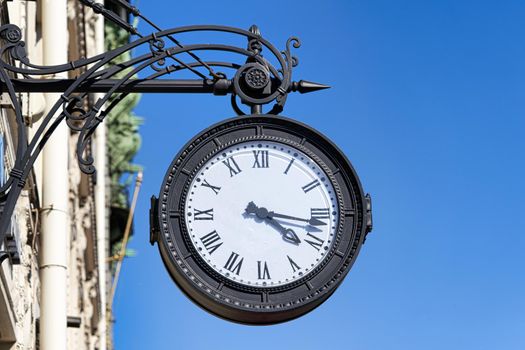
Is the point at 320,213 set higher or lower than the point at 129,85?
lower

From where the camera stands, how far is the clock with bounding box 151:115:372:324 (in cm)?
749

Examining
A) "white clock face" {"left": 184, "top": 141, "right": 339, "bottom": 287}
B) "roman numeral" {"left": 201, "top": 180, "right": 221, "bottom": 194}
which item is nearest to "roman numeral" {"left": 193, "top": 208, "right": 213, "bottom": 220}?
"white clock face" {"left": 184, "top": 141, "right": 339, "bottom": 287}

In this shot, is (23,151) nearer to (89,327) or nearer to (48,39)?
(48,39)

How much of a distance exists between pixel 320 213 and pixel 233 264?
0.54m

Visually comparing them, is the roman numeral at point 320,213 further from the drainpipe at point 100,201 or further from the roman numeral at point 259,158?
the drainpipe at point 100,201

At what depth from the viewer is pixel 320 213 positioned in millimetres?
7723

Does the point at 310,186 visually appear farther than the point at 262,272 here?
Yes

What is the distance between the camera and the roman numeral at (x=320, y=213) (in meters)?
7.71

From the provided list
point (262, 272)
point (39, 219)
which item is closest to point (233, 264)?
point (262, 272)

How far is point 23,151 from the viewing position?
7297 millimetres

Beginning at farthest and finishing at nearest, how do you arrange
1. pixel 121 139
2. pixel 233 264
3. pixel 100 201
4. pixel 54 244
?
pixel 121 139
pixel 100 201
pixel 54 244
pixel 233 264

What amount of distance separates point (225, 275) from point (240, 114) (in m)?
0.94

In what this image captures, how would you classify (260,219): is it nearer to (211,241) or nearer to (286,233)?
(286,233)

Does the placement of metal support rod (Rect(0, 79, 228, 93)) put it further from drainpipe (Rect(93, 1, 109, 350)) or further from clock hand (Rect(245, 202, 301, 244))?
drainpipe (Rect(93, 1, 109, 350))
